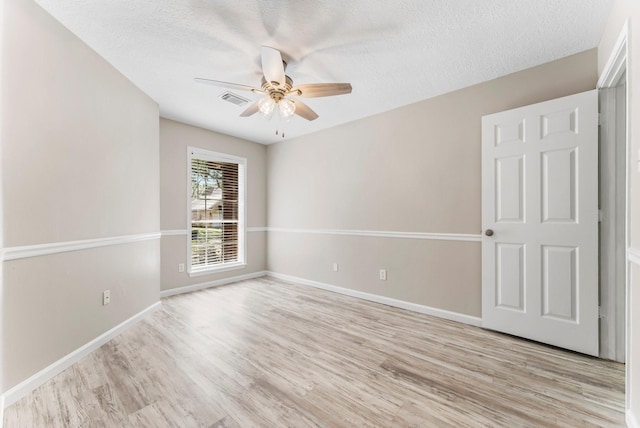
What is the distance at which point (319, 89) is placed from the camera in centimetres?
210

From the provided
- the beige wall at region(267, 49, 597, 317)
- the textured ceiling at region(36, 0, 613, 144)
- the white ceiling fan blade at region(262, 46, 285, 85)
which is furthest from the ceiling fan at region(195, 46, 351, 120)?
the beige wall at region(267, 49, 597, 317)

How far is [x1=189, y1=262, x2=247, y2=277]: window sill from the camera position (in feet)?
12.9

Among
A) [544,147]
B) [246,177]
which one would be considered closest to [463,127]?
[544,147]

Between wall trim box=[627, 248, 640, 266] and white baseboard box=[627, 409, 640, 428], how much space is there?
764 mm

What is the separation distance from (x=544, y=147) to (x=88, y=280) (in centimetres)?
401

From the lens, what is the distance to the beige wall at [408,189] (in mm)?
2576

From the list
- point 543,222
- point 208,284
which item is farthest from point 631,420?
point 208,284

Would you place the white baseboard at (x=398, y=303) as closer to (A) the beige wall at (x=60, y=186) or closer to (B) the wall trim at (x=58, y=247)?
(A) the beige wall at (x=60, y=186)

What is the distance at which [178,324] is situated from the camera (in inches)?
106

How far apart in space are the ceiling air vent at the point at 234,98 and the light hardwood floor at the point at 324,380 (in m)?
2.45

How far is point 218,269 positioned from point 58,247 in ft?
7.98

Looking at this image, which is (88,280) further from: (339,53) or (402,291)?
(402,291)

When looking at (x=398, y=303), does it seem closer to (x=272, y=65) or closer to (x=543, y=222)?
(x=543, y=222)

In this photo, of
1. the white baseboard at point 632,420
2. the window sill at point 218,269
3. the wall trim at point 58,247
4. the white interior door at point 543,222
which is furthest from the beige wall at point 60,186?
the white interior door at point 543,222
